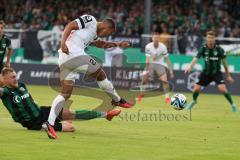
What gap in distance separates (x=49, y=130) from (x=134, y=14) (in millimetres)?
22963

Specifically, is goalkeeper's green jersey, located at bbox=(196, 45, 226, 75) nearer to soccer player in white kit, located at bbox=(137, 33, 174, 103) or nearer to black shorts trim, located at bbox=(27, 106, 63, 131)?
soccer player in white kit, located at bbox=(137, 33, 174, 103)

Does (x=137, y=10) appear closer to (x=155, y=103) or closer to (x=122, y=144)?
(x=155, y=103)

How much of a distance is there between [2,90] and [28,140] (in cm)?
151

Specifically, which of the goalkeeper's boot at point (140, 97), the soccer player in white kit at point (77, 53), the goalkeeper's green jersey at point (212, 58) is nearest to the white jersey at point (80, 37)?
the soccer player in white kit at point (77, 53)

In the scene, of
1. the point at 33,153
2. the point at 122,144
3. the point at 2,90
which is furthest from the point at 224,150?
the point at 2,90

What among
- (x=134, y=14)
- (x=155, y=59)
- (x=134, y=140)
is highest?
(x=134, y=140)

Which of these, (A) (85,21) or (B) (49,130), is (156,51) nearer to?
(A) (85,21)

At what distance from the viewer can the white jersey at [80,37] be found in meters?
14.1

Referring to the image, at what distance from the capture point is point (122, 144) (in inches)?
497

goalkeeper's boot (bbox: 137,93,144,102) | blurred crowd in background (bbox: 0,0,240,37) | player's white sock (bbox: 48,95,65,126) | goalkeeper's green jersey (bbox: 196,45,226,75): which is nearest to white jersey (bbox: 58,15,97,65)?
player's white sock (bbox: 48,95,65,126)

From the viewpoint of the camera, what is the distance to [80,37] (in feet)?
46.9

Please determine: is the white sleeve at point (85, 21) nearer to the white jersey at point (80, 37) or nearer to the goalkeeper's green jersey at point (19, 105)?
the white jersey at point (80, 37)

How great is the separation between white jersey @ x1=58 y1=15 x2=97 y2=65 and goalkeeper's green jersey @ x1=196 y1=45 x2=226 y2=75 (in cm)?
749

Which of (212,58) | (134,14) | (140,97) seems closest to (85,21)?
(212,58)
